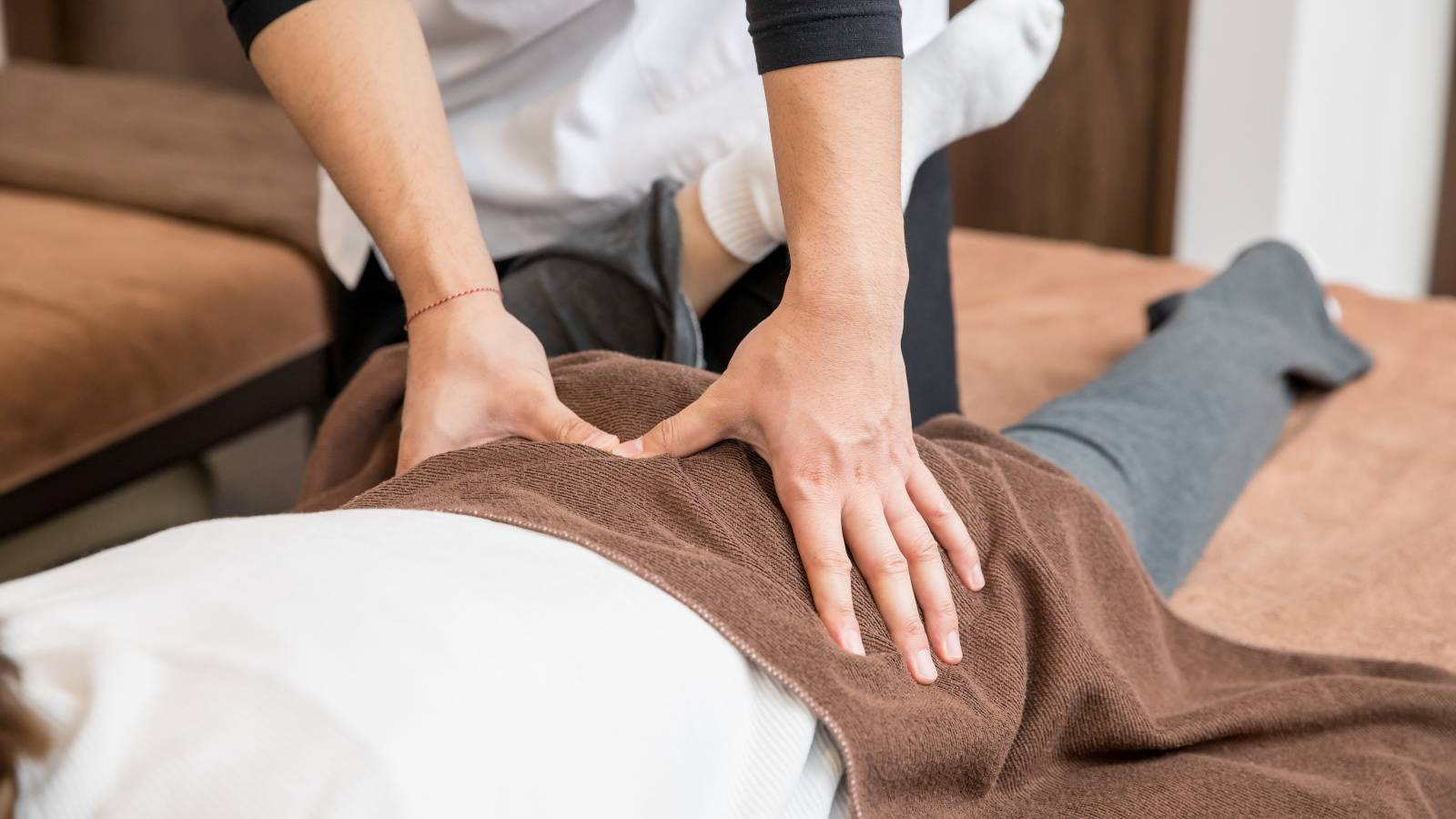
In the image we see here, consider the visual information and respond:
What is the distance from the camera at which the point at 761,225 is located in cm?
100

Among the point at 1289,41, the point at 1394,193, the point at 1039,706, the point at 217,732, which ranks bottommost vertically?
the point at 1394,193

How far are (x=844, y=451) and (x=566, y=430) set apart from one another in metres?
0.18

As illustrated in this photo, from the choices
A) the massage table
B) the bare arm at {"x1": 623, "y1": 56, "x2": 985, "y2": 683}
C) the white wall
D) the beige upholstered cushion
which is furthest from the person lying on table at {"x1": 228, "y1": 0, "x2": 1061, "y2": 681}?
the white wall

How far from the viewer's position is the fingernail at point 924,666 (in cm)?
65

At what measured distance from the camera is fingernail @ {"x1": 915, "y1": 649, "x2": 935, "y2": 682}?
0.65m

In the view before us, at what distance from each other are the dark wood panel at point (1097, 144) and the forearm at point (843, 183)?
2034mm

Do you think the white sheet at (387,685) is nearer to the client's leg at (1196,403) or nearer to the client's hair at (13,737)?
the client's hair at (13,737)

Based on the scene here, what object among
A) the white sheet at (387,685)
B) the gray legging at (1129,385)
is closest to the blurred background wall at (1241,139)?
the gray legging at (1129,385)

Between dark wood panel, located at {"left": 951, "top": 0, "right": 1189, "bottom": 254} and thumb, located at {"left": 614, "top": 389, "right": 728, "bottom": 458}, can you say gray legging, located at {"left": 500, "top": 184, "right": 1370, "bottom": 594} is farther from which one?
dark wood panel, located at {"left": 951, "top": 0, "right": 1189, "bottom": 254}

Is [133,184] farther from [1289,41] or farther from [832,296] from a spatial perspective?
[1289,41]

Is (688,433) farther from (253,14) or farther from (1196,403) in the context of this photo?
(1196,403)

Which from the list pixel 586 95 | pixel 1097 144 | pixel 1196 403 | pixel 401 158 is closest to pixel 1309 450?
pixel 1196 403

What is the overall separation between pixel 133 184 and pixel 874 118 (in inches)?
65.2

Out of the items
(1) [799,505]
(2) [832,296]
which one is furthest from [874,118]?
(1) [799,505]
